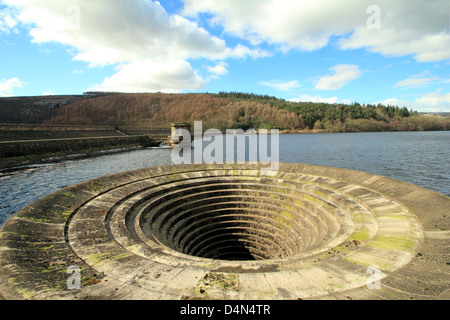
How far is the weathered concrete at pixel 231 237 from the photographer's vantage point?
5539 millimetres

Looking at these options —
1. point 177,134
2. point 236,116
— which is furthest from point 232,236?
point 236,116

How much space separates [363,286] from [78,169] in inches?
1552

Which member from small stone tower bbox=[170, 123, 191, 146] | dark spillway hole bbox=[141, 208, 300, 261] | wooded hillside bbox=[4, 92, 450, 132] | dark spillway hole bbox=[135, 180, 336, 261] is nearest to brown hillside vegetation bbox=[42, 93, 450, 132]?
wooded hillside bbox=[4, 92, 450, 132]

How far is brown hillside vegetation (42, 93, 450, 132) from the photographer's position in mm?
133500

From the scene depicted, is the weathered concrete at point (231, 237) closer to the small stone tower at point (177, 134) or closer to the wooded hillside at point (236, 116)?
the small stone tower at point (177, 134)

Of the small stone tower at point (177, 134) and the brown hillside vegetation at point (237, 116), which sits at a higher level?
the brown hillside vegetation at point (237, 116)

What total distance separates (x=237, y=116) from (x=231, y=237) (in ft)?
444

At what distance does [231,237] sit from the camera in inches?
633

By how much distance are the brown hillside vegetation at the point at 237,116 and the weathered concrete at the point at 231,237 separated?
117 metres

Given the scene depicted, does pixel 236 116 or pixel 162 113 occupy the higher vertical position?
pixel 162 113

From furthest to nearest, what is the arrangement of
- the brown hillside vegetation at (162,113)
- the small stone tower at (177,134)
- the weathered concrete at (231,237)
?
the brown hillside vegetation at (162,113)
the small stone tower at (177,134)
the weathered concrete at (231,237)

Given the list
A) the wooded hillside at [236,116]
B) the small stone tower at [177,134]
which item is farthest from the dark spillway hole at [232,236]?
the wooded hillside at [236,116]

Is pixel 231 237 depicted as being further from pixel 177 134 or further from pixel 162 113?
pixel 162 113

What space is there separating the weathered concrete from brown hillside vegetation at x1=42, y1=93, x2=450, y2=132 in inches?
4588
